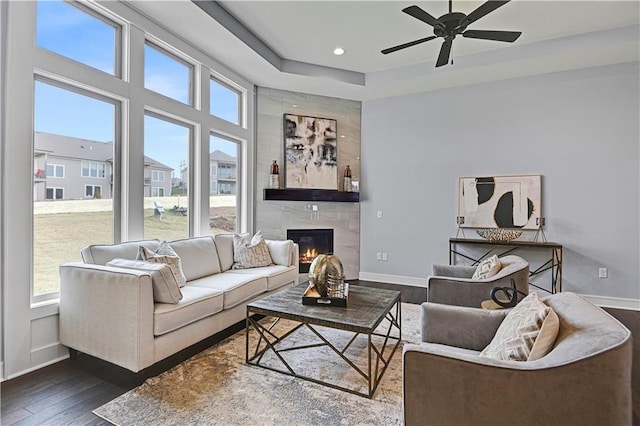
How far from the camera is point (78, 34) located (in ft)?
9.36

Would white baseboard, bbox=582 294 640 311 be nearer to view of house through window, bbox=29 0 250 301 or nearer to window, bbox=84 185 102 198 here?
view of house through window, bbox=29 0 250 301

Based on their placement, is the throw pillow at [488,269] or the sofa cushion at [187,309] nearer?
the sofa cushion at [187,309]

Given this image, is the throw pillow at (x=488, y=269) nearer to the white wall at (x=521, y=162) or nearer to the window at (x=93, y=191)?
the white wall at (x=521, y=162)

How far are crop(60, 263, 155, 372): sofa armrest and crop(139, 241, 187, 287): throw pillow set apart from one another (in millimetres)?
406

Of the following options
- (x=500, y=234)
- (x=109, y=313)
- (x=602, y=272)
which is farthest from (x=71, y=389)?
(x=602, y=272)

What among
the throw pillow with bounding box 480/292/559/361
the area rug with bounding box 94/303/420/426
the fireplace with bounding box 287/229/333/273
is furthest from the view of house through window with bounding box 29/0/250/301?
the throw pillow with bounding box 480/292/559/361

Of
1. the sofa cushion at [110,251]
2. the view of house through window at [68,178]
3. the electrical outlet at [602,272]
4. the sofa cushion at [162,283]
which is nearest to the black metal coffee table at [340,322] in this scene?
the sofa cushion at [162,283]

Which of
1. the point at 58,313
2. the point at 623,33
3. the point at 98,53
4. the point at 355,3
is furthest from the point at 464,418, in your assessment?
the point at 623,33

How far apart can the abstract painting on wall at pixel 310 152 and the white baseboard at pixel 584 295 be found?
161 cm

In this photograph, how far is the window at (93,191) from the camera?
3.01 meters

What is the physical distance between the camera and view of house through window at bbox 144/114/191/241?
358 cm

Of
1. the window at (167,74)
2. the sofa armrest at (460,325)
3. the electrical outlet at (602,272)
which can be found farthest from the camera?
the electrical outlet at (602,272)

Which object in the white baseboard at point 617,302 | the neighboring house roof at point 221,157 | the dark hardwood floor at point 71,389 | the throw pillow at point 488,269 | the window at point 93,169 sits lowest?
the dark hardwood floor at point 71,389

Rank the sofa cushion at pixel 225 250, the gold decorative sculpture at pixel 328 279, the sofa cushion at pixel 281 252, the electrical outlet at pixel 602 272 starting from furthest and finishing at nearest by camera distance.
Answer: the electrical outlet at pixel 602 272 < the sofa cushion at pixel 281 252 < the sofa cushion at pixel 225 250 < the gold decorative sculpture at pixel 328 279
